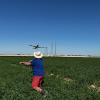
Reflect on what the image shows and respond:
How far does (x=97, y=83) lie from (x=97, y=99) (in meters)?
6.35

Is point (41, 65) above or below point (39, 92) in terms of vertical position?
above

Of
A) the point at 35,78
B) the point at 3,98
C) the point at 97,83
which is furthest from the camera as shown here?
the point at 97,83

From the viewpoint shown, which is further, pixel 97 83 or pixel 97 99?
pixel 97 83

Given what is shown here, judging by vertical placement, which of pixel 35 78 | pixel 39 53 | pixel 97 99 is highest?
pixel 39 53

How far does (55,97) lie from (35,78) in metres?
1.09

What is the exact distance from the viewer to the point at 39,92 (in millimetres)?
11797

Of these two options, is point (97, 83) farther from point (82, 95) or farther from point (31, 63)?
point (31, 63)

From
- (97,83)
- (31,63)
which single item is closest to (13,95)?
(31,63)

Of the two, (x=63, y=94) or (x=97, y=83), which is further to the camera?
(x=97, y=83)

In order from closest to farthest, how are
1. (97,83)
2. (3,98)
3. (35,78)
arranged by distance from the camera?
(3,98)
(35,78)
(97,83)

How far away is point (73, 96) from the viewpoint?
464 inches

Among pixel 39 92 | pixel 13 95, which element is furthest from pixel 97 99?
pixel 13 95

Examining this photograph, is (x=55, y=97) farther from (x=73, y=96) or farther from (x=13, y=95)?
(x=13, y=95)

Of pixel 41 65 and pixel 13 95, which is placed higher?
pixel 41 65
